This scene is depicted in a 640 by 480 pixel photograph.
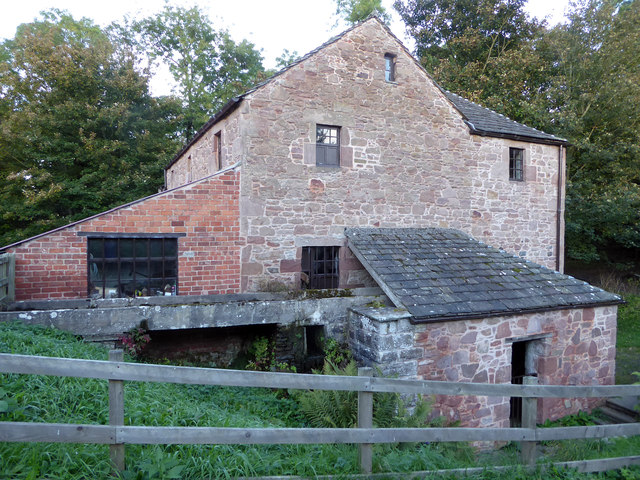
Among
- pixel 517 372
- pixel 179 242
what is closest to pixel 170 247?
pixel 179 242

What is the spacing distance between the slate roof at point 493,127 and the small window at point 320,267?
528 cm

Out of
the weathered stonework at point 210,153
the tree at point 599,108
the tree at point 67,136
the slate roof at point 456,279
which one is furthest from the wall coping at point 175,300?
the tree at point 599,108

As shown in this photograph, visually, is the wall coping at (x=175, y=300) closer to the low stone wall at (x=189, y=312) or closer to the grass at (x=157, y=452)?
the low stone wall at (x=189, y=312)

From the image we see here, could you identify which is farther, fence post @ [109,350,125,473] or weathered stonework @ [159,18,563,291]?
weathered stonework @ [159,18,563,291]

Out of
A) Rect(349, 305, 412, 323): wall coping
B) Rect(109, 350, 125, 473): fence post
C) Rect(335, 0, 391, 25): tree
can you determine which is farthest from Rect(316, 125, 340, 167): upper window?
Rect(335, 0, 391, 25): tree

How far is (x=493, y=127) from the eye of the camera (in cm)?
1112

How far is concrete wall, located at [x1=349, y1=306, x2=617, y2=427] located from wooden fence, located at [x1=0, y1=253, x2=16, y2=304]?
573cm

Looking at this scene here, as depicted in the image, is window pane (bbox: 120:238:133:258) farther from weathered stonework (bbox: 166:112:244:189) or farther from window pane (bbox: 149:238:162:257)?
weathered stonework (bbox: 166:112:244:189)

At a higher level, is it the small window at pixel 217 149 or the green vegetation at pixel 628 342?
the small window at pixel 217 149

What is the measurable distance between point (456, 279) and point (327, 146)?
4.16 metres

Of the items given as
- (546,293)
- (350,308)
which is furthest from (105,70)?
(546,293)

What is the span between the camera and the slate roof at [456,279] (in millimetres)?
6777

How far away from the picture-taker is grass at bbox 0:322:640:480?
2.39 metres

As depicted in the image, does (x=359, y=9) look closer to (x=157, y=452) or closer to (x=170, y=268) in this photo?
(x=170, y=268)
